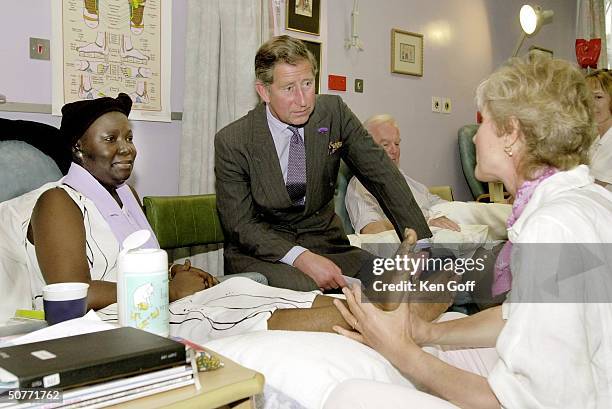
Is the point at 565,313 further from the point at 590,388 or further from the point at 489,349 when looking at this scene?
the point at 489,349

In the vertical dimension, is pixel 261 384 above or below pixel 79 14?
below

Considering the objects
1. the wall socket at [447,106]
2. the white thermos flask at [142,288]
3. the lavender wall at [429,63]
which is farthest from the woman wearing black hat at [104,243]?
the wall socket at [447,106]

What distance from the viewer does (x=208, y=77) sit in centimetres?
275

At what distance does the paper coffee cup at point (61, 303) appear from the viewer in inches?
40.9

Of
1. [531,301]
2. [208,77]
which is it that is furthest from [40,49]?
[531,301]

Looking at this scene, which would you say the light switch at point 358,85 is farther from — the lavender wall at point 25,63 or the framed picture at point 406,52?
the lavender wall at point 25,63

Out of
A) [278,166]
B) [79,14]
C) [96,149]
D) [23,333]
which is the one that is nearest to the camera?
[23,333]

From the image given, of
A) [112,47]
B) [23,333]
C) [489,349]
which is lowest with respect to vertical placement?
[489,349]

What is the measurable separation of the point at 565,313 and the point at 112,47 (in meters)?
2.23

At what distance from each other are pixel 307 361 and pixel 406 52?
3.40 meters

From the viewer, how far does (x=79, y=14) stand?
239cm

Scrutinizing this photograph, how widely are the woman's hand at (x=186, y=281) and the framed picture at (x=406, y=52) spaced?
265 centimetres

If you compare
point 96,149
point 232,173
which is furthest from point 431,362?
point 232,173

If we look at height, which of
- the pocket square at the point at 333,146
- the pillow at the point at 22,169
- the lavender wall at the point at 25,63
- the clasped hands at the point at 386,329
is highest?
the lavender wall at the point at 25,63
